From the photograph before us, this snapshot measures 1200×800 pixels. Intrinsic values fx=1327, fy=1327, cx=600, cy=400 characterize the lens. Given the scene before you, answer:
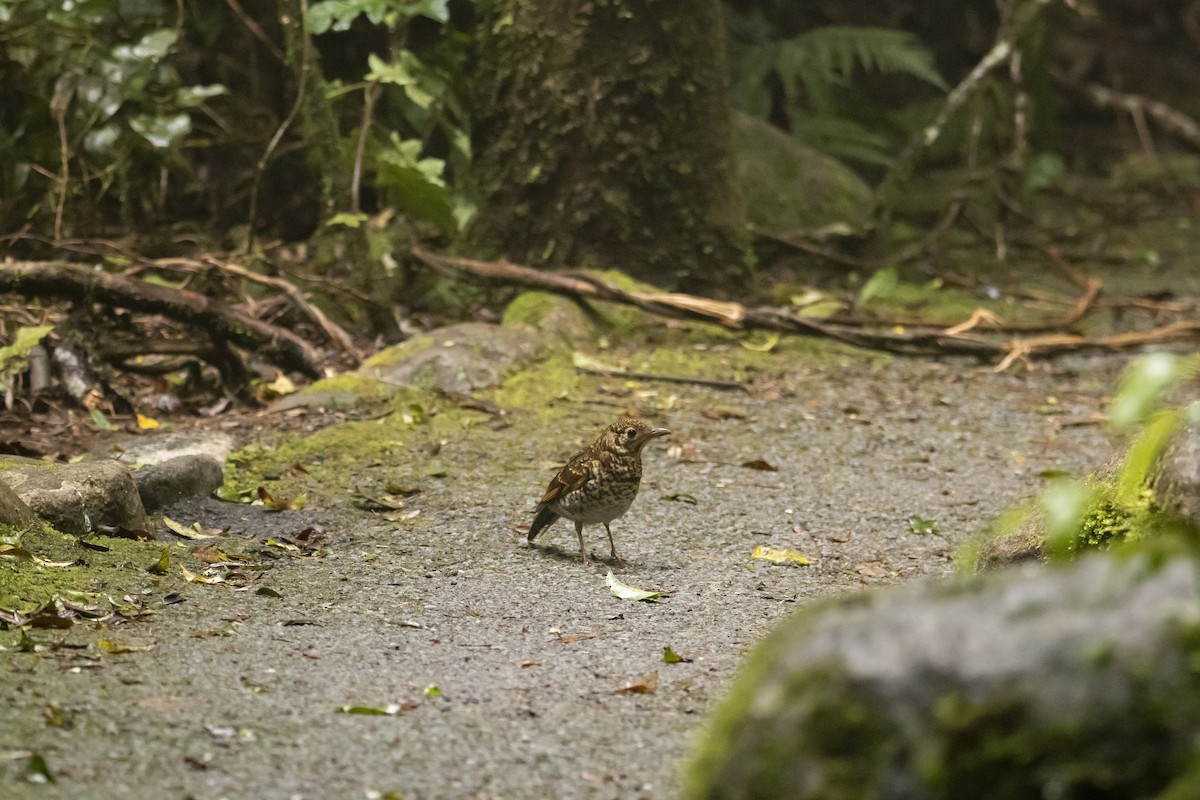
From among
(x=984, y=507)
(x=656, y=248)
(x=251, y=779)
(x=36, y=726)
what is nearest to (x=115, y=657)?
(x=36, y=726)

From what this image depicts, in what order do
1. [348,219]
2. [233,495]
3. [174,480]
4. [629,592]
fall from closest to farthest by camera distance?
1. [629,592]
2. [174,480]
3. [233,495]
4. [348,219]

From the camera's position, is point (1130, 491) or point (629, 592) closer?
point (1130, 491)

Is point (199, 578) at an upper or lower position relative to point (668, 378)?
upper

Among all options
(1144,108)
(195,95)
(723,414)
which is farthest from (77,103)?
(1144,108)

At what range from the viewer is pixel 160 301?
584 centimetres

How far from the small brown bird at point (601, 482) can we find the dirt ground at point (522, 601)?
0.50 ft

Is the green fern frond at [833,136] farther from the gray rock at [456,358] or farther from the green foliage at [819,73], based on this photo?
the gray rock at [456,358]

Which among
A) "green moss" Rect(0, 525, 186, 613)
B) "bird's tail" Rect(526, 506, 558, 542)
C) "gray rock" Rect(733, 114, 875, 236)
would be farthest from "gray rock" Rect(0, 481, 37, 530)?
"gray rock" Rect(733, 114, 875, 236)

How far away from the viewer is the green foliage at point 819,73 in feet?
35.0

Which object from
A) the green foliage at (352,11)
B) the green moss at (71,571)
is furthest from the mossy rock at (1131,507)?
the green foliage at (352,11)

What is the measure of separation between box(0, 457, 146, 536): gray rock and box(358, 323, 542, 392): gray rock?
200 cm

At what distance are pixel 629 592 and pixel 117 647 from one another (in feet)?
4.67

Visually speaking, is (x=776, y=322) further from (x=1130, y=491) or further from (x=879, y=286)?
(x=1130, y=491)

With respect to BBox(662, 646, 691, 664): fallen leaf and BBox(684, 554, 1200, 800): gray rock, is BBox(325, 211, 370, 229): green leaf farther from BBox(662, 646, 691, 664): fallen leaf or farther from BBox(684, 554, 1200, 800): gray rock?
BBox(684, 554, 1200, 800): gray rock
